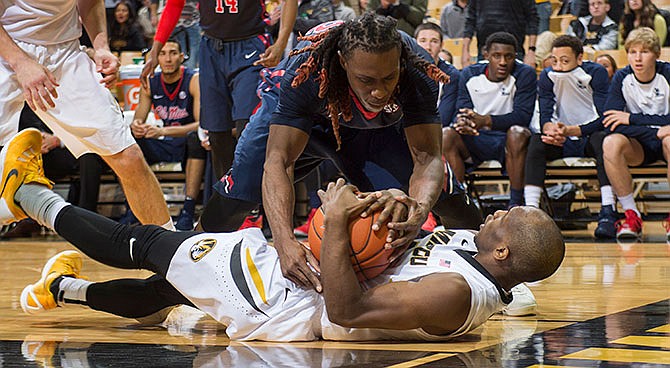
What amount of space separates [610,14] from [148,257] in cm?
752

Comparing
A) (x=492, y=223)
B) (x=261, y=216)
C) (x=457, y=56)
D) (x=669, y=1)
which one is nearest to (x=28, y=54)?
(x=492, y=223)

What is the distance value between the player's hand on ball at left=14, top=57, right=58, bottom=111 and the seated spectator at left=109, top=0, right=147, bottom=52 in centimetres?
733

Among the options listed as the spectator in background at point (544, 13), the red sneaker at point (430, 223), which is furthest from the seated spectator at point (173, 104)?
the spectator in background at point (544, 13)

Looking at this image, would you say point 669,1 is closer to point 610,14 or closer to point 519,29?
point 610,14

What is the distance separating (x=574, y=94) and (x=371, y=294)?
5.46 metres

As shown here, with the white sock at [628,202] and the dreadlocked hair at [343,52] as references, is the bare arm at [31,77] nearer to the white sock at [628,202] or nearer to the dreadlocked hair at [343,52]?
the dreadlocked hair at [343,52]

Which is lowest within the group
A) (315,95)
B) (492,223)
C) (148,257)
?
(148,257)

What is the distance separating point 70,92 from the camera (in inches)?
153

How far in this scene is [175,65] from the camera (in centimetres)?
830

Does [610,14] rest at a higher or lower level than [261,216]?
higher

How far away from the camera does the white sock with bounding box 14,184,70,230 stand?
345 centimetres

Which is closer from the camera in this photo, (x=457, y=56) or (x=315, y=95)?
(x=315, y=95)

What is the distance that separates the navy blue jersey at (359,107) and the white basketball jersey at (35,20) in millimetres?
1105

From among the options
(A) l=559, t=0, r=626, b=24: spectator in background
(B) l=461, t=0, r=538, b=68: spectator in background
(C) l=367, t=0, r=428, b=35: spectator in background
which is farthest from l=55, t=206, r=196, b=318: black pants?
(A) l=559, t=0, r=626, b=24: spectator in background
